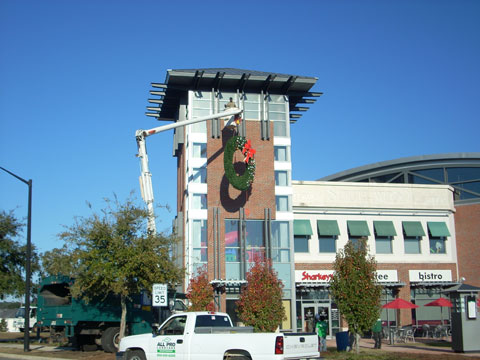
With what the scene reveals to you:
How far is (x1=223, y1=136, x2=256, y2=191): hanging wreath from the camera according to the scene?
34844mm

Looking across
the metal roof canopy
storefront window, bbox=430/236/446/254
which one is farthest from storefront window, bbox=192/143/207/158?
storefront window, bbox=430/236/446/254

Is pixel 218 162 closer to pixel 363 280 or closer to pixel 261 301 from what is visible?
pixel 261 301

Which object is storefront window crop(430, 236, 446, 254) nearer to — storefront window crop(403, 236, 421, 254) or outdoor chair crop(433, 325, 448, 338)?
storefront window crop(403, 236, 421, 254)

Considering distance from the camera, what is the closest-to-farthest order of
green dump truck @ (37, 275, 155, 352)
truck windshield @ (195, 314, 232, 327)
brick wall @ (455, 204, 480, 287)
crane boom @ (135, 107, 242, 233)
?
truck windshield @ (195, 314, 232, 327) < green dump truck @ (37, 275, 155, 352) < crane boom @ (135, 107, 242, 233) < brick wall @ (455, 204, 480, 287)

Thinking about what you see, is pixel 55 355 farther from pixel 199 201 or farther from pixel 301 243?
pixel 301 243

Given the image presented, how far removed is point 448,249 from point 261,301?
1966 cm

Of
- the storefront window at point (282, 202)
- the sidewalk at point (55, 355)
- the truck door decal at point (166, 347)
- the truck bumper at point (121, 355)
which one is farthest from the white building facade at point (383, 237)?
Result: the truck door decal at point (166, 347)

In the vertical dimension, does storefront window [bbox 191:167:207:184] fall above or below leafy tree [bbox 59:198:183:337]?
above

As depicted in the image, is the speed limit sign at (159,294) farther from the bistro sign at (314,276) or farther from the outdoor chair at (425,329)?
the outdoor chair at (425,329)

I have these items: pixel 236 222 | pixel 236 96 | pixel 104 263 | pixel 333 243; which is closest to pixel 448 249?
pixel 333 243

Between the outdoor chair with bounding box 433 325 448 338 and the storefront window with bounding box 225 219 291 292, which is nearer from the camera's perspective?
the outdoor chair with bounding box 433 325 448 338

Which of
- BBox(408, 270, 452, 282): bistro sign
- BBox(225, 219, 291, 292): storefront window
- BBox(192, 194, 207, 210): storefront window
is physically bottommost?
BBox(408, 270, 452, 282): bistro sign

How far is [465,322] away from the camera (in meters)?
23.6

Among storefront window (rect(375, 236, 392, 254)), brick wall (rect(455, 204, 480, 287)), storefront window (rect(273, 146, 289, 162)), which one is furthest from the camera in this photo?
brick wall (rect(455, 204, 480, 287))
